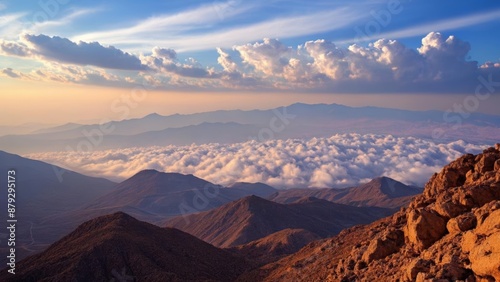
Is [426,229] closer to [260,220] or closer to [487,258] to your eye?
[487,258]

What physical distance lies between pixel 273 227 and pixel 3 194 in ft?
471

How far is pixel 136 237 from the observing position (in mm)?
49906

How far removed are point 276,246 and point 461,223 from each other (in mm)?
52222

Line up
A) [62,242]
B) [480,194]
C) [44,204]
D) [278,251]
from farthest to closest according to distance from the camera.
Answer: [44,204] < [278,251] < [62,242] < [480,194]

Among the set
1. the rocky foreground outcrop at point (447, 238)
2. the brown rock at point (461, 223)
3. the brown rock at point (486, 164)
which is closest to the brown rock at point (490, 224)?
the rocky foreground outcrop at point (447, 238)

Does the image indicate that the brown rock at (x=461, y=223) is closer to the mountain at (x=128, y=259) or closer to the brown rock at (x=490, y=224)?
the brown rock at (x=490, y=224)

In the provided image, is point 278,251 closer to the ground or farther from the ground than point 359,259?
closer to the ground

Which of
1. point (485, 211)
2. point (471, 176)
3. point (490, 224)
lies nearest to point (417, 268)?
point (490, 224)

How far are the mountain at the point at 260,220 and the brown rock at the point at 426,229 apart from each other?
8190 cm

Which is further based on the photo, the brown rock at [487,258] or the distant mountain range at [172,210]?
the distant mountain range at [172,210]

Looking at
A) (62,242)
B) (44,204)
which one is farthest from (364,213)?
(44,204)

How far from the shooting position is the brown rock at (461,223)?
55.4 feet

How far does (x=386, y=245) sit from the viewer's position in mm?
21391

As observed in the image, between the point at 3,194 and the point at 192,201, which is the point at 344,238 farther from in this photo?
the point at 3,194
